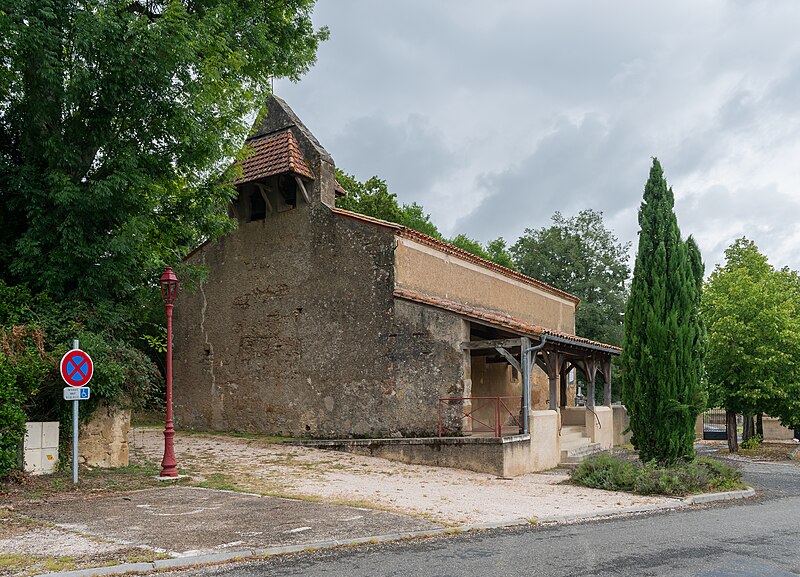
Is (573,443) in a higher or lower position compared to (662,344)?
lower

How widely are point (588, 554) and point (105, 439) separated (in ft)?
32.4

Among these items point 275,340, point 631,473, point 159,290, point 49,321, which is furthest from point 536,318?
point 49,321

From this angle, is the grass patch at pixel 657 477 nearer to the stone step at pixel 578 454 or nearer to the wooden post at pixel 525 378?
the wooden post at pixel 525 378

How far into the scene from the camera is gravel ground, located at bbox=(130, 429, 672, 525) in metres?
10.7

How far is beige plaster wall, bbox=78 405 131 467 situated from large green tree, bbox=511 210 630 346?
32339 millimetres

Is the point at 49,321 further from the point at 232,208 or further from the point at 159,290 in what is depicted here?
the point at 232,208

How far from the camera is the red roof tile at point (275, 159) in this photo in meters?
19.1

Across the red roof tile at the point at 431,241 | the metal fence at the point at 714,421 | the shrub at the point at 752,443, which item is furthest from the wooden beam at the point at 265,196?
the metal fence at the point at 714,421

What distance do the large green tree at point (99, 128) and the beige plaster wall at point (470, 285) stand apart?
221 inches

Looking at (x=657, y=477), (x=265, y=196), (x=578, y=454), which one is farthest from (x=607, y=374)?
(x=265, y=196)

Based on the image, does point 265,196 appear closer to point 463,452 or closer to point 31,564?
point 463,452

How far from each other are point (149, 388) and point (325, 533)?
280 inches

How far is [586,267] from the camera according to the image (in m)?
44.9

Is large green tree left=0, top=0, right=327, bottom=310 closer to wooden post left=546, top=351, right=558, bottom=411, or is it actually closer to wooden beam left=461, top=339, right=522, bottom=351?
wooden beam left=461, top=339, right=522, bottom=351
